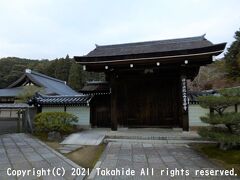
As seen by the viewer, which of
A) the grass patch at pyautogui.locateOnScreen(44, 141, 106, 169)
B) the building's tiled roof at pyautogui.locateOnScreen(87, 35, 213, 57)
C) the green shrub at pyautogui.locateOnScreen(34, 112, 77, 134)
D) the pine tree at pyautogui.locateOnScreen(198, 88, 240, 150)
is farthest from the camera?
the building's tiled roof at pyautogui.locateOnScreen(87, 35, 213, 57)

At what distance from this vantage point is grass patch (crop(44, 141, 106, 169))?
218 inches

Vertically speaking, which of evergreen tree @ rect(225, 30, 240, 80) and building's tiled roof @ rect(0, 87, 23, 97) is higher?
evergreen tree @ rect(225, 30, 240, 80)

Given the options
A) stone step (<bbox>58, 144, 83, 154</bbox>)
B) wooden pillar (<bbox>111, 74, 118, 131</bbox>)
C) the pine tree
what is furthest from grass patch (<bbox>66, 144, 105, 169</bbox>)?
the pine tree

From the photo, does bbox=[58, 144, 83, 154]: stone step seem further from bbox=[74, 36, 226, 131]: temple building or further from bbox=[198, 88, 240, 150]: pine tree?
bbox=[198, 88, 240, 150]: pine tree

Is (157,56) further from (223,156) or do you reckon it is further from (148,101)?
(223,156)

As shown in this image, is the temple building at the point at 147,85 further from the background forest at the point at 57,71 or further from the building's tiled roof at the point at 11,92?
the background forest at the point at 57,71

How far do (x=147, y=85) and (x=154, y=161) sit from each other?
5.63 m

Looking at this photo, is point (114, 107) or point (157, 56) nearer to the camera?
point (157, 56)

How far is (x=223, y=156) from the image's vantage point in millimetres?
5984

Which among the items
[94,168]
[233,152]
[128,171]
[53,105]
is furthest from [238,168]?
[53,105]

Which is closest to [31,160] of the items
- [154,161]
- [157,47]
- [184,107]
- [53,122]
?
[154,161]

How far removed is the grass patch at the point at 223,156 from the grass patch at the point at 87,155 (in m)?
3.09

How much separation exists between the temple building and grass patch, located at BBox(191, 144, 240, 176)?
2.43 meters

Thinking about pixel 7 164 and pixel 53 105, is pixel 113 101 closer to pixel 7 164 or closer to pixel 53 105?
pixel 53 105
